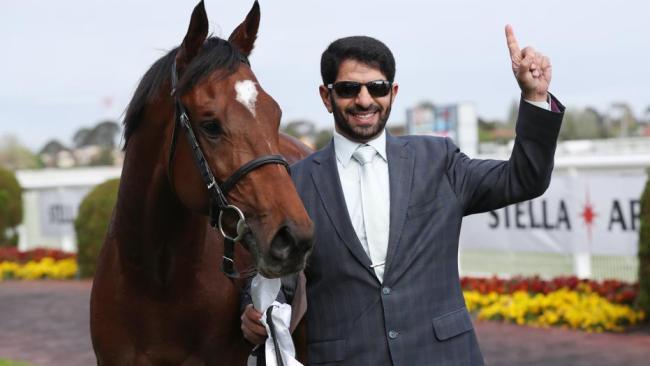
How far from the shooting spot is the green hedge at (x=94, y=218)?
37.1 ft

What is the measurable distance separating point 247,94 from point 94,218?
30.4ft

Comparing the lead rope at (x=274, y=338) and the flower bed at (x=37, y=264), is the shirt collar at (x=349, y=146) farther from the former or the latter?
the flower bed at (x=37, y=264)

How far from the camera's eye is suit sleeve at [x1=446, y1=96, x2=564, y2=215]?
2408 mm

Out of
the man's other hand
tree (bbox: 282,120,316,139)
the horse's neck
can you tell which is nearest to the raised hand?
the man's other hand

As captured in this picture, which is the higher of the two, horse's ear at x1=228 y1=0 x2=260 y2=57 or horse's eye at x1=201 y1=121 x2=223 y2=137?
horse's ear at x1=228 y1=0 x2=260 y2=57

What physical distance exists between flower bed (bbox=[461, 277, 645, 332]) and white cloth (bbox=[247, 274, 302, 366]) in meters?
5.13

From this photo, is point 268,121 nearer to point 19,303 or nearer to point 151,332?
point 151,332

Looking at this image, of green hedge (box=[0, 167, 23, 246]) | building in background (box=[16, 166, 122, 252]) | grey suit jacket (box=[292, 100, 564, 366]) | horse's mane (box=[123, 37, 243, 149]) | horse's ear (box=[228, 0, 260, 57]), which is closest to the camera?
grey suit jacket (box=[292, 100, 564, 366])

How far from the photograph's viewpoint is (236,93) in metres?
2.61

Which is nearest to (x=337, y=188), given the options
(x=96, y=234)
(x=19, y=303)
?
Answer: (x=19, y=303)

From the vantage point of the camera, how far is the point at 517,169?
248cm

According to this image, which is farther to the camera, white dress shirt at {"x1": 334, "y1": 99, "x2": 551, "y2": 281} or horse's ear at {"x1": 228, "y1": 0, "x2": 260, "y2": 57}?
horse's ear at {"x1": 228, "y1": 0, "x2": 260, "y2": 57}

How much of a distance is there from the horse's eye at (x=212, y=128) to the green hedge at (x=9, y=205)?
42.1ft

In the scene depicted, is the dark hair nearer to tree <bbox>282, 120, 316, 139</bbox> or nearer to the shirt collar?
the shirt collar
